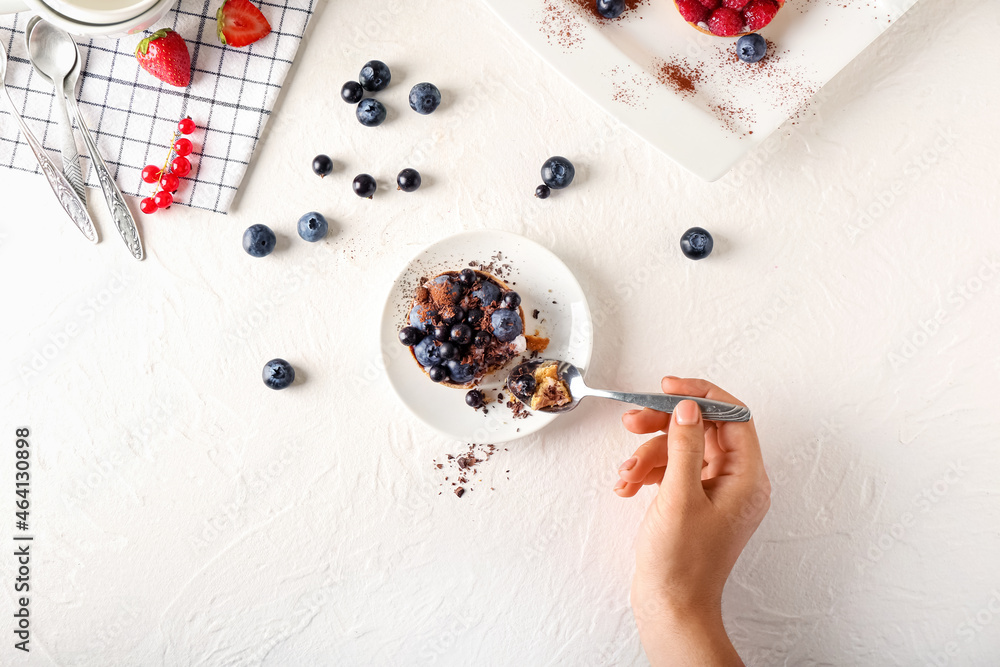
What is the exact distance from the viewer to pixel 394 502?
1.54m

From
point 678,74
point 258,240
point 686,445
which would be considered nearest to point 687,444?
point 686,445

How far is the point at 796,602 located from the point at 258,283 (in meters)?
1.66

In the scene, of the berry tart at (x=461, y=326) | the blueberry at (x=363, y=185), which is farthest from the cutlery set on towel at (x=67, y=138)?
the berry tart at (x=461, y=326)

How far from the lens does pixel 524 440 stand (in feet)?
5.02

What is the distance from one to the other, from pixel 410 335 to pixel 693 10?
103cm

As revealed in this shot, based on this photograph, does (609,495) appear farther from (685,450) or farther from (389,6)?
(389,6)

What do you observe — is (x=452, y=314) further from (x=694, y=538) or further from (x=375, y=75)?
(x=694, y=538)

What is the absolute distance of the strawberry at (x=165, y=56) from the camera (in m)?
1.37

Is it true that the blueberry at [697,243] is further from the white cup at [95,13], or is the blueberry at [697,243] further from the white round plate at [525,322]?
the white cup at [95,13]

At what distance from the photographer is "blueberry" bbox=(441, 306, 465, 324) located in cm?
137

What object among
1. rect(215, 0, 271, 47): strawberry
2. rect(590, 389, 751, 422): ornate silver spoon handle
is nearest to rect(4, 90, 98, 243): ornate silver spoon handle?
rect(215, 0, 271, 47): strawberry

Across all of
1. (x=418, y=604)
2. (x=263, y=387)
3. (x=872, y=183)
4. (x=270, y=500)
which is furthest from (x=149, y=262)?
(x=872, y=183)

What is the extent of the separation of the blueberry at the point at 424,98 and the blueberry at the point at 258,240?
1.61 ft

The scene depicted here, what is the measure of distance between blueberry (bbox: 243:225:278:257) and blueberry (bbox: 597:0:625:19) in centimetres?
99
